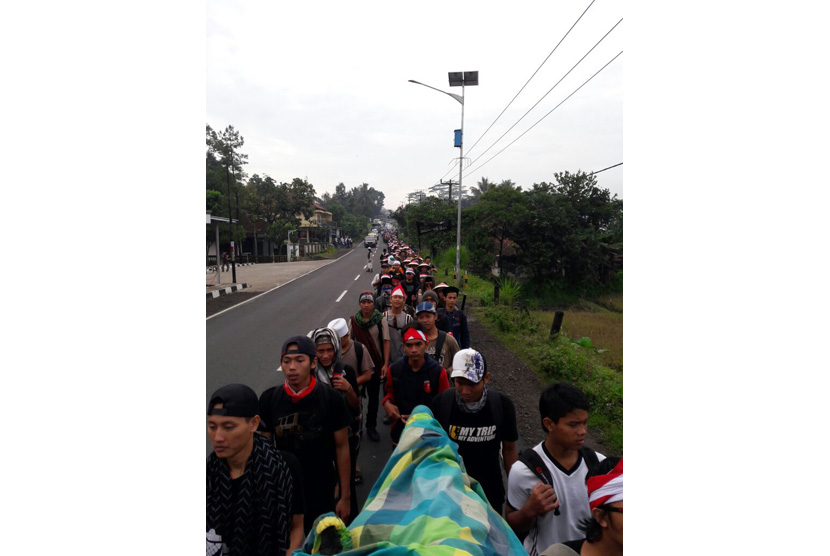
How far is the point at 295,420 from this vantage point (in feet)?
7.76

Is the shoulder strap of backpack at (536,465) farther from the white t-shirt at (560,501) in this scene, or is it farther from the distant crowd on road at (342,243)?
the distant crowd on road at (342,243)

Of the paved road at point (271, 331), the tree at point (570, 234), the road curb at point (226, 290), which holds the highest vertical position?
the tree at point (570, 234)

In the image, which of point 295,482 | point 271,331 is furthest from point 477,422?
point 271,331

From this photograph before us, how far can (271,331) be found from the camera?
31.8 feet

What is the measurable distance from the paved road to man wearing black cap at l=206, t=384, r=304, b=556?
1.11 meters

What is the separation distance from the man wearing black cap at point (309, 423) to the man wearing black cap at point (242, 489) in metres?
0.50

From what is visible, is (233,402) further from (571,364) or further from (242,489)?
(571,364)

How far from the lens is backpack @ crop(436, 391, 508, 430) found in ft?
8.21

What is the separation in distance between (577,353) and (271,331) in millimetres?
6411

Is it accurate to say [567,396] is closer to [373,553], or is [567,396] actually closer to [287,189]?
[373,553]

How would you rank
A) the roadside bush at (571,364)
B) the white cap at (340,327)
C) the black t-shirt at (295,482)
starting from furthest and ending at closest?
the roadside bush at (571,364), the white cap at (340,327), the black t-shirt at (295,482)

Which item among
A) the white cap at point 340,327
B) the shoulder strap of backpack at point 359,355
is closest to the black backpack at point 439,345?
the shoulder strap of backpack at point 359,355

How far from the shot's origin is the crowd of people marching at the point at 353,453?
1.79 meters

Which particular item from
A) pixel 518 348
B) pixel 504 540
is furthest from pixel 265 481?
pixel 518 348
